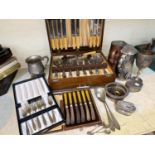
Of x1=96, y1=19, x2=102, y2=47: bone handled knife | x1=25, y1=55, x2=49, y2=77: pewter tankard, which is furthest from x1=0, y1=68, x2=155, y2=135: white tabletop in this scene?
x1=96, y1=19, x2=102, y2=47: bone handled knife

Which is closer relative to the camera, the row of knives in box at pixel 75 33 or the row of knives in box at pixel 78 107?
the row of knives in box at pixel 78 107

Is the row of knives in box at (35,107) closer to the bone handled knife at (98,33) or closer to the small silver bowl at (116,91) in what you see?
the small silver bowl at (116,91)

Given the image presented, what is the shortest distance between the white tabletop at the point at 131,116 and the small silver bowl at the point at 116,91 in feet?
0.10

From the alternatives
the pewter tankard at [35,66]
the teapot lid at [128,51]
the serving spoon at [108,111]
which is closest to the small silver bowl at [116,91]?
the serving spoon at [108,111]

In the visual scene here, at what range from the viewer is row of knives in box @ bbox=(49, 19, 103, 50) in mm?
745

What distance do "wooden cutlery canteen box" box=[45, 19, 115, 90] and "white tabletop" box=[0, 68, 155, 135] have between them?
0.31 ft

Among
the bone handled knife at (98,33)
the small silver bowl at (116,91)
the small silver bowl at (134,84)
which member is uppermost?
the bone handled knife at (98,33)

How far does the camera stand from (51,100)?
0.65 metres

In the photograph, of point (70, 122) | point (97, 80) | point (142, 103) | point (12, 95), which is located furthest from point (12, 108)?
point (142, 103)

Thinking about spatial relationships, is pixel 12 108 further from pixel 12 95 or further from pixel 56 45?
pixel 56 45

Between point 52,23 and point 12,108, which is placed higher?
point 52,23

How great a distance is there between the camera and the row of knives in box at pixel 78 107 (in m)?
0.57

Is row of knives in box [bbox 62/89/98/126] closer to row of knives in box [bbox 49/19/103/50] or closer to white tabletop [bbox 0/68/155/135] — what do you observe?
white tabletop [bbox 0/68/155/135]

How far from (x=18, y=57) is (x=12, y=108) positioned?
356 mm
